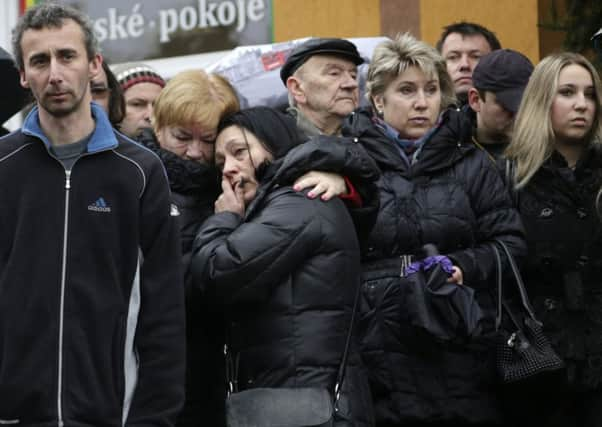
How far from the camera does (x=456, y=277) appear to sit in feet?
17.3

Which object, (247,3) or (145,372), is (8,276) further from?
(247,3)

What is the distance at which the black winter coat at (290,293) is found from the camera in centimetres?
455

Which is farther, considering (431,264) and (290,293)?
(431,264)

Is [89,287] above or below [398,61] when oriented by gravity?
below

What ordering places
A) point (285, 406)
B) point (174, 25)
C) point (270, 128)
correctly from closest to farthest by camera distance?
1. point (285, 406)
2. point (270, 128)
3. point (174, 25)

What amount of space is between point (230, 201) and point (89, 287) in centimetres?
98

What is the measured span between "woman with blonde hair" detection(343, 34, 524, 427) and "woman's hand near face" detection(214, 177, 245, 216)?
66 centimetres

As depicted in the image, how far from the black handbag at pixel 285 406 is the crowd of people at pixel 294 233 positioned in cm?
4

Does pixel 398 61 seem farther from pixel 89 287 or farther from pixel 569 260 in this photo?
pixel 89 287

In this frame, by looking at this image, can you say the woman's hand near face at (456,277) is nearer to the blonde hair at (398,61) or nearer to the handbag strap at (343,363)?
the handbag strap at (343,363)

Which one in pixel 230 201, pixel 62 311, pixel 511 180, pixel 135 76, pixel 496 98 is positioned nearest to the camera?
pixel 62 311

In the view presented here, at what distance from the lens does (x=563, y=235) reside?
5.65 m

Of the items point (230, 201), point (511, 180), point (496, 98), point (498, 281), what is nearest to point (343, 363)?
point (230, 201)

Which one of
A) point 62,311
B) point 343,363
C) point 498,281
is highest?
point 62,311
